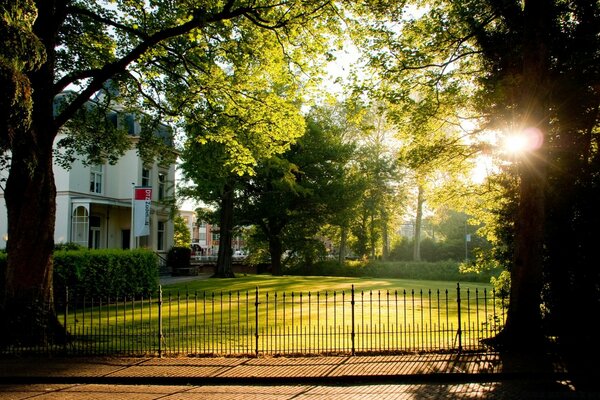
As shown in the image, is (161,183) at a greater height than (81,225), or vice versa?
(161,183)

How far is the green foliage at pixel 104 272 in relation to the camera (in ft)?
55.2

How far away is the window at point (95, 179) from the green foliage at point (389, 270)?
17860 millimetres

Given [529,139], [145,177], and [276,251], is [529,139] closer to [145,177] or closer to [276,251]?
[276,251]

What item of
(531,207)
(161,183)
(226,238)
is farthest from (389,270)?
(531,207)

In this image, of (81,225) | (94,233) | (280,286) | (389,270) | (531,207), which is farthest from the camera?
(389,270)

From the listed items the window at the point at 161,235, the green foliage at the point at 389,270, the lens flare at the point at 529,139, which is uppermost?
the lens flare at the point at 529,139

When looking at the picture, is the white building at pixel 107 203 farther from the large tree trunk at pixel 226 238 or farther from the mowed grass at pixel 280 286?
the mowed grass at pixel 280 286

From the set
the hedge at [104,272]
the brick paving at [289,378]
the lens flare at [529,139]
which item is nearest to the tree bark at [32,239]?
the brick paving at [289,378]

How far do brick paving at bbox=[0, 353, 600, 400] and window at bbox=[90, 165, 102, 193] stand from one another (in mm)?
26875

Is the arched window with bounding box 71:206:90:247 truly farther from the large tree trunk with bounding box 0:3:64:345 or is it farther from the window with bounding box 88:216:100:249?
the large tree trunk with bounding box 0:3:64:345

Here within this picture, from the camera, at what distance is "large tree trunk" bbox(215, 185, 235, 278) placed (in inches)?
1356

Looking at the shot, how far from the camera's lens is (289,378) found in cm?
823

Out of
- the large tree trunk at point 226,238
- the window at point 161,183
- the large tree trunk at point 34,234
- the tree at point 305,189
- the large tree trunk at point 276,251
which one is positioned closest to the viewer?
the large tree trunk at point 34,234

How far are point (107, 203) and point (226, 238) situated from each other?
8.48 metres
